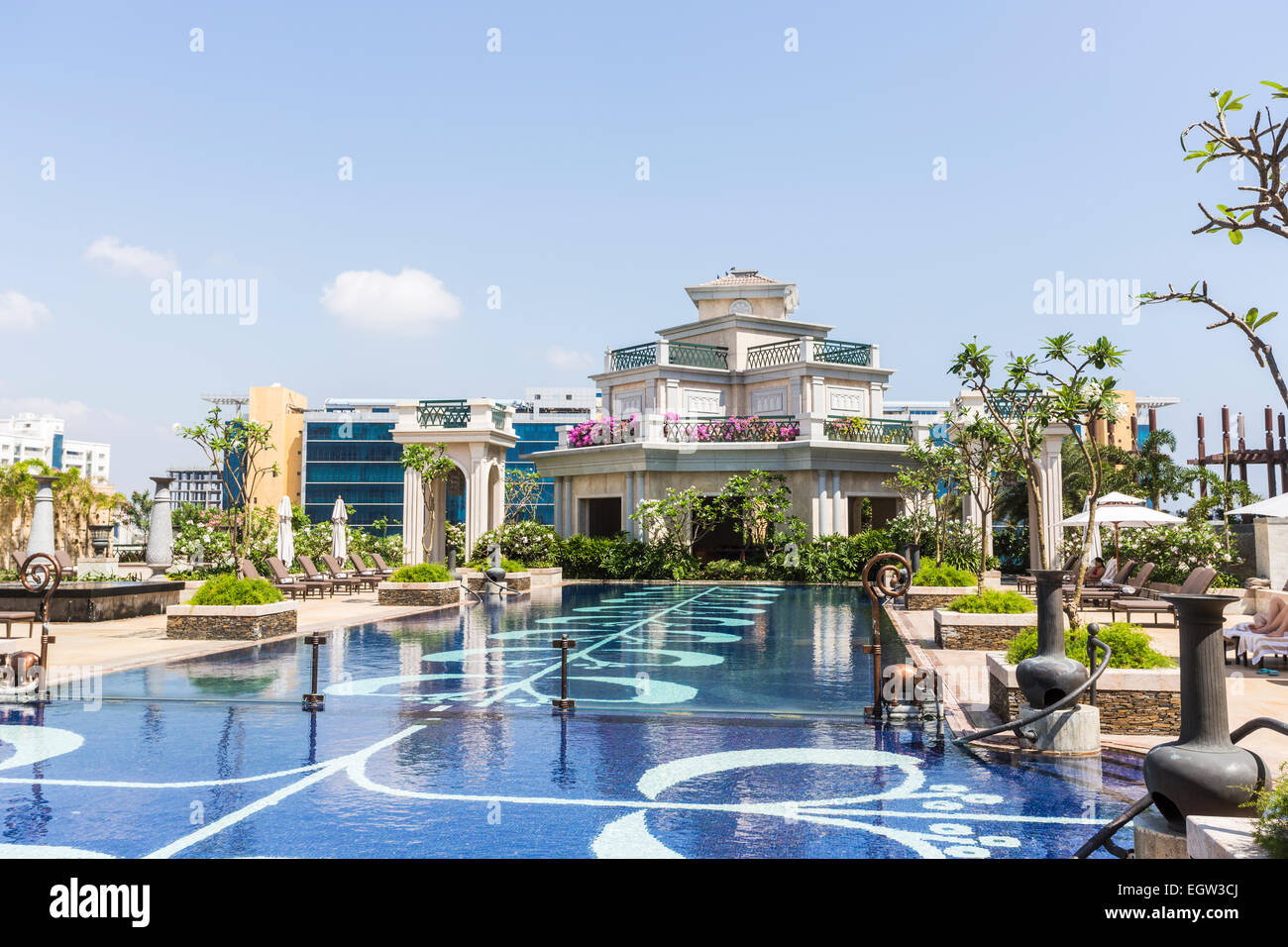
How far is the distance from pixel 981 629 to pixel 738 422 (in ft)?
63.4

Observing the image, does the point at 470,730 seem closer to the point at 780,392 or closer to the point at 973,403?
the point at 973,403

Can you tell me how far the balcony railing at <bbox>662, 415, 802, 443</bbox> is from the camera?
32281 mm

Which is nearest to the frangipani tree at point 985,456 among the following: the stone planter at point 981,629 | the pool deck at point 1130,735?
the stone planter at point 981,629

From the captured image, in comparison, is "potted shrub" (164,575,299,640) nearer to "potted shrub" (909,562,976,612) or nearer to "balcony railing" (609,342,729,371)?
"potted shrub" (909,562,976,612)

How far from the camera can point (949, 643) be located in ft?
46.5

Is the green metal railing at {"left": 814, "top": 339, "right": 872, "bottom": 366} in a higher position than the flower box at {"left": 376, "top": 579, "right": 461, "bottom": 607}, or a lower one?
higher

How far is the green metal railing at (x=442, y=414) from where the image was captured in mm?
31312

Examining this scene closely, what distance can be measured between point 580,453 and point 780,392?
8.18m

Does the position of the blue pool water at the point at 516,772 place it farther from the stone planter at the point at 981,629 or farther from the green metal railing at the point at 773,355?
the green metal railing at the point at 773,355

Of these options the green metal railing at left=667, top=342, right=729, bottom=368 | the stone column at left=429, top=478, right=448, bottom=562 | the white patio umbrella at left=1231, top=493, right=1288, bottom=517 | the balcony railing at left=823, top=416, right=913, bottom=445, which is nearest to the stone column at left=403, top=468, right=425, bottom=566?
the stone column at left=429, top=478, right=448, bottom=562

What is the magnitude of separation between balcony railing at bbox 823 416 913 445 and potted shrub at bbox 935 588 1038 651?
17.6 m

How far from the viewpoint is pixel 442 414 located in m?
31.4

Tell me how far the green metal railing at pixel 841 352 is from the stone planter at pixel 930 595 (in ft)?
53.9

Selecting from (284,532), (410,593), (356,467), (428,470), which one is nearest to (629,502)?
(428,470)
